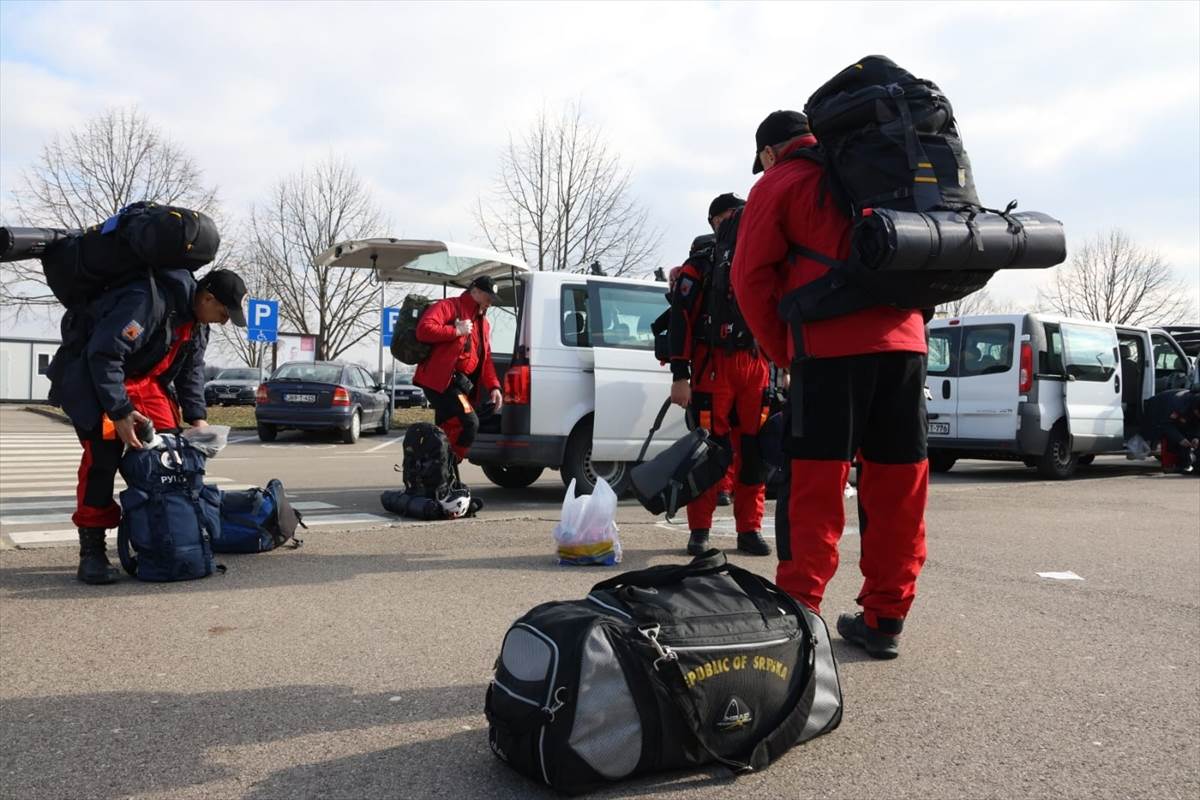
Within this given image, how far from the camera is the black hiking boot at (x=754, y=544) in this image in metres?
5.99

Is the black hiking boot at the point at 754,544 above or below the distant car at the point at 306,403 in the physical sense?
below

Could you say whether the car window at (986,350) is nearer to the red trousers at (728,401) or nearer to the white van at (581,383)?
the white van at (581,383)

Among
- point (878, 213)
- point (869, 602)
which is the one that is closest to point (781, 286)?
point (878, 213)

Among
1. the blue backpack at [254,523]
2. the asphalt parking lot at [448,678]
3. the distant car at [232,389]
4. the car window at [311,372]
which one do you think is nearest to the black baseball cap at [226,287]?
the blue backpack at [254,523]

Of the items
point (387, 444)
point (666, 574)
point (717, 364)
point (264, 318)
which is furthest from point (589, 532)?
point (264, 318)

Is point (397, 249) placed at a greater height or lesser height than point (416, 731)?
greater

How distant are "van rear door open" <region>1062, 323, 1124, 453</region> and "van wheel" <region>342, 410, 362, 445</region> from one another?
11.9 meters

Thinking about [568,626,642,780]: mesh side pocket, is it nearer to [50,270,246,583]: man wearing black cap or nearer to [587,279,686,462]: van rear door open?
[50,270,246,583]: man wearing black cap

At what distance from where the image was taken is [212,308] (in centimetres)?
513

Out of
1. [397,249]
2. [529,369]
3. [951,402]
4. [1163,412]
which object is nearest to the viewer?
[529,369]

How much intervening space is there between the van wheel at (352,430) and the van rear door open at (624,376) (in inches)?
418

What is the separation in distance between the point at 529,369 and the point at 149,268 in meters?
3.70

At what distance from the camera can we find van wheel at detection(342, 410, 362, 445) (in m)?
18.2

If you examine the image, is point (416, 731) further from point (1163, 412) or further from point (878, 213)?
point (1163, 412)
